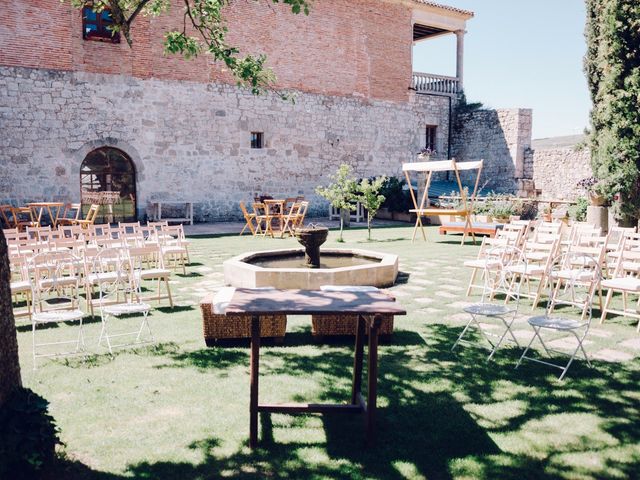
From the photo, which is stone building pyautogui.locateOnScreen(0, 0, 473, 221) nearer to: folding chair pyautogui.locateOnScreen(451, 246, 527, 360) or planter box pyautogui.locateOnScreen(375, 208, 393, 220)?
planter box pyautogui.locateOnScreen(375, 208, 393, 220)

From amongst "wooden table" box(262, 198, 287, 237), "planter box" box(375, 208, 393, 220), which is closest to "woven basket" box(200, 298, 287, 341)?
"wooden table" box(262, 198, 287, 237)

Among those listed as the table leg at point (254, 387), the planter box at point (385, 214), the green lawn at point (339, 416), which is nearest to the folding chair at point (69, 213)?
the green lawn at point (339, 416)

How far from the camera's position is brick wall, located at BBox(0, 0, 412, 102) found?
48.2 feet

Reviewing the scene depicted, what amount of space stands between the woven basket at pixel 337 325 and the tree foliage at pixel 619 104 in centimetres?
626

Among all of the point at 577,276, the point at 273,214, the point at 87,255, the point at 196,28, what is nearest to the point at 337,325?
the point at 577,276

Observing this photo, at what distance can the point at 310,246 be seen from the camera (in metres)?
7.84

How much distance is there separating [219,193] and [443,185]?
9.14m

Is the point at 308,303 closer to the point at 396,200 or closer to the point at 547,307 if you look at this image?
the point at 547,307

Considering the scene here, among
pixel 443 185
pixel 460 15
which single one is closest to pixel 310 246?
pixel 443 185

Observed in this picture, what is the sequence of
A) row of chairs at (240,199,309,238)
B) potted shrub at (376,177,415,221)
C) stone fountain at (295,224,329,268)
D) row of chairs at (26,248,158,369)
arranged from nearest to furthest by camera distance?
row of chairs at (26,248,158,369) < stone fountain at (295,224,329,268) < row of chairs at (240,199,309,238) < potted shrub at (376,177,415,221)

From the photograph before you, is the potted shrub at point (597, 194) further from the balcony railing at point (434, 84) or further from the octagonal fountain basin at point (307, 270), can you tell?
the balcony railing at point (434, 84)

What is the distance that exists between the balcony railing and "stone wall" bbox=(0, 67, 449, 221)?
57 centimetres

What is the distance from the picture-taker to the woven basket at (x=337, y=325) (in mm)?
5188

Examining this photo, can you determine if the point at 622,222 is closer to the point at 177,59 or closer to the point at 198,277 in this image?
the point at 198,277
